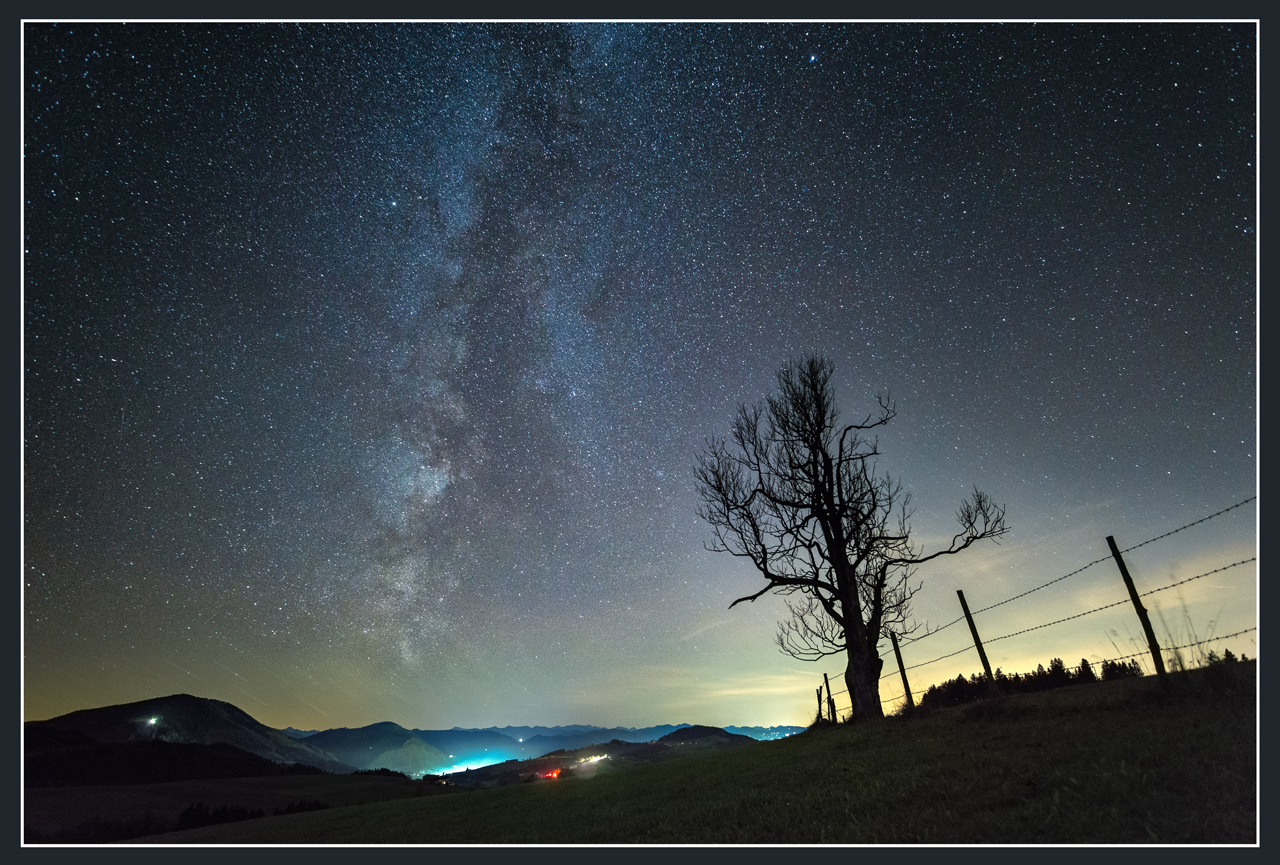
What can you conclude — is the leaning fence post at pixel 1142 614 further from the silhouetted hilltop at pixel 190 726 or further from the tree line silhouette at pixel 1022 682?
the silhouetted hilltop at pixel 190 726

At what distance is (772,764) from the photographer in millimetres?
9758

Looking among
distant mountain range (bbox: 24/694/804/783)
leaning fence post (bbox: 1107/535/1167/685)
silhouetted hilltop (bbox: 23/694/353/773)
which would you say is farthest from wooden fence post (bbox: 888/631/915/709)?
silhouetted hilltop (bbox: 23/694/353/773)

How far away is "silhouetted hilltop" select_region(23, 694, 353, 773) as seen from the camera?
411 feet

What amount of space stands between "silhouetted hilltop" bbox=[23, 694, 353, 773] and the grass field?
13744cm

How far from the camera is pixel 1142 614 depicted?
7754 millimetres

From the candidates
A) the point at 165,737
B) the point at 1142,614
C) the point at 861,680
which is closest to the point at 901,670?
the point at 861,680

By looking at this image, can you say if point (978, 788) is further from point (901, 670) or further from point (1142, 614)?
point (901, 670)

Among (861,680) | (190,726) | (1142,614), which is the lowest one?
(861,680)

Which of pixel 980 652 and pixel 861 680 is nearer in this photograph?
pixel 980 652

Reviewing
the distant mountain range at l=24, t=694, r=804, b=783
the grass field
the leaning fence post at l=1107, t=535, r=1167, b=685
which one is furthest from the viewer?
the distant mountain range at l=24, t=694, r=804, b=783

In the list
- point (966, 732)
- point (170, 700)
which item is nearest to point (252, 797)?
point (966, 732)

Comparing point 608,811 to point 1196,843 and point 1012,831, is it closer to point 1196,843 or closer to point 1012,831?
point 1012,831

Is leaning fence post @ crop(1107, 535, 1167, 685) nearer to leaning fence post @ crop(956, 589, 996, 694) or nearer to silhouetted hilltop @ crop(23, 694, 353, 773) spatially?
leaning fence post @ crop(956, 589, 996, 694)

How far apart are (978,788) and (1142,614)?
4312 millimetres
